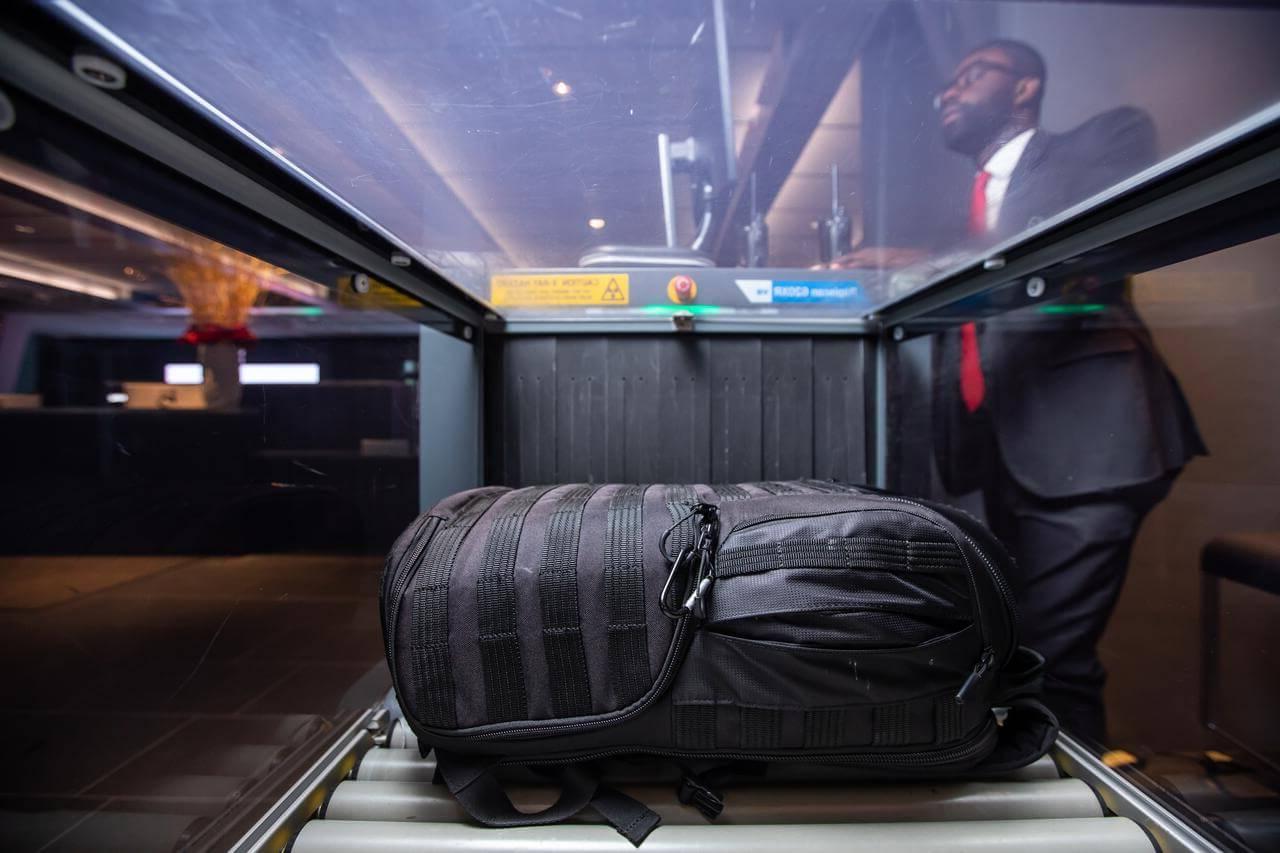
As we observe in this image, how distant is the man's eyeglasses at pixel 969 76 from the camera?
42 cm

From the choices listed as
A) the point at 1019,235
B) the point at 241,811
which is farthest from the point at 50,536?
the point at 1019,235

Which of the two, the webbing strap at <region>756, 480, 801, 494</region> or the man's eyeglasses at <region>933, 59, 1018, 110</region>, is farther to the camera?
the webbing strap at <region>756, 480, 801, 494</region>

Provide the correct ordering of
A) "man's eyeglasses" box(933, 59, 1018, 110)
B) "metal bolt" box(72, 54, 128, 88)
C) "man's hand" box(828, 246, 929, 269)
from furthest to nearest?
"man's hand" box(828, 246, 929, 269), "man's eyeglasses" box(933, 59, 1018, 110), "metal bolt" box(72, 54, 128, 88)

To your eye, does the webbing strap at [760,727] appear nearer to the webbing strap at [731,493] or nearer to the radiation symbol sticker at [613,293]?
the webbing strap at [731,493]

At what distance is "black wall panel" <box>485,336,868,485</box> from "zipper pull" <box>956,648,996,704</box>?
19.3 inches

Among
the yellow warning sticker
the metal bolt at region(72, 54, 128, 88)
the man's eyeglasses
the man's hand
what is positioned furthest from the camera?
the yellow warning sticker

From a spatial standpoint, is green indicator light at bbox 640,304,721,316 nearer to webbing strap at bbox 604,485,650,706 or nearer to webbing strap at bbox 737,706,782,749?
webbing strap at bbox 604,485,650,706

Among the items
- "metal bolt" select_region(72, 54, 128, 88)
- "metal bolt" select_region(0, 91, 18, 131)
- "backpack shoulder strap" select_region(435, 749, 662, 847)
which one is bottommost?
"backpack shoulder strap" select_region(435, 749, 662, 847)

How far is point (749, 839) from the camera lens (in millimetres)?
471

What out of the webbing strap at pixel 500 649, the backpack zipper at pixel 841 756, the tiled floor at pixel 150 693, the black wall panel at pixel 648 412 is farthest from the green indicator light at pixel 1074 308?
the tiled floor at pixel 150 693

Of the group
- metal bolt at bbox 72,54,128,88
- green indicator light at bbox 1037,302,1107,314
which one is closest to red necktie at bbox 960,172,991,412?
green indicator light at bbox 1037,302,1107,314

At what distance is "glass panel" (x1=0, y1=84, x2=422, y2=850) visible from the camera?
0.36 m

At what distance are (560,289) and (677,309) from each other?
0.23m

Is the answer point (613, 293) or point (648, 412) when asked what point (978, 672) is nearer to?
point (648, 412)
